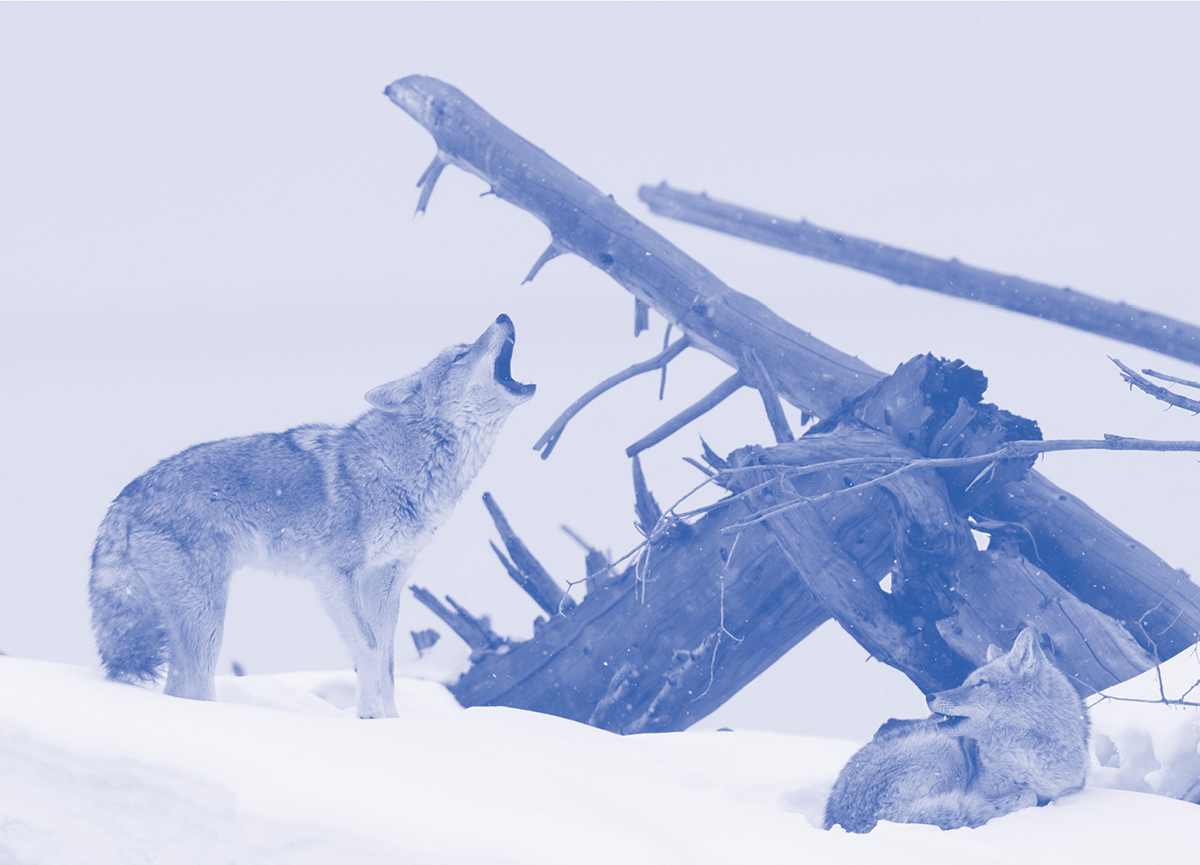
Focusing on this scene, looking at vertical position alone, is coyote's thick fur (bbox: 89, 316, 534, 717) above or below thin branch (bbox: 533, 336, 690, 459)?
below

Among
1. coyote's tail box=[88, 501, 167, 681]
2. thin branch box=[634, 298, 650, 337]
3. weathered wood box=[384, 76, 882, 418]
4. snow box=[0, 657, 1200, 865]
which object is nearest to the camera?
snow box=[0, 657, 1200, 865]

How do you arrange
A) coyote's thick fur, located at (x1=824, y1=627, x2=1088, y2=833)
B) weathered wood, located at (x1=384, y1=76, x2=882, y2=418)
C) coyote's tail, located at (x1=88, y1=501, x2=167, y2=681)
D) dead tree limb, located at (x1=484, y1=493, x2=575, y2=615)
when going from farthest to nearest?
weathered wood, located at (x1=384, y1=76, x2=882, y2=418), dead tree limb, located at (x1=484, y1=493, x2=575, y2=615), coyote's tail, located at (x1=88, y1=501, x2=167, y2=681), coyote's thick fur, located at (x1=824, y1=627, x2=1088, y2=833)

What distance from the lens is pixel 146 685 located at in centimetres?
466

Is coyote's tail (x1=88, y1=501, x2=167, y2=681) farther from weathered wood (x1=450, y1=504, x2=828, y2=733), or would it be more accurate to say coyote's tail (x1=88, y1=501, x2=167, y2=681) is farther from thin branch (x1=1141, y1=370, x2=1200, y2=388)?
thin branch (x1=1141, y1=370, x2=1200, y2=388)

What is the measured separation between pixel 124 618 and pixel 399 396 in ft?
5.22

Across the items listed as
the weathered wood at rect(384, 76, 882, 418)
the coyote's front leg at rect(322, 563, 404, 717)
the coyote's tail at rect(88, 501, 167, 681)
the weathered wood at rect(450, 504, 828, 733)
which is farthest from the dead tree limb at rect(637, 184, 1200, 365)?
the coyote's tail at rect(88, 501, 167, 681)

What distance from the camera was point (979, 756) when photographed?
446 cm

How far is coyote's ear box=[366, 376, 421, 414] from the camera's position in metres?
5.38

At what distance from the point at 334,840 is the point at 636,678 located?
122 inches

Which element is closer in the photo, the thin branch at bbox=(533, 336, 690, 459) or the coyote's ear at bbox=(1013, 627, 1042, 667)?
the coyote's ear at bbox=(1013, 627, 1042, 667)

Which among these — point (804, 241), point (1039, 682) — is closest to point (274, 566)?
point (1039, 682)

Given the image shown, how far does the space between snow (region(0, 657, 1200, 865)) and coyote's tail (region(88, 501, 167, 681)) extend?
0.39 feet

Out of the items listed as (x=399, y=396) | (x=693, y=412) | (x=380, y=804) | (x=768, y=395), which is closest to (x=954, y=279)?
(x=768, y=395)

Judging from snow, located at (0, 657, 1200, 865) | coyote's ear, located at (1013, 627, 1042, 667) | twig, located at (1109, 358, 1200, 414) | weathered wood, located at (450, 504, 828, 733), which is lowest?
snow, located at (0, 657, 1200, 865)
